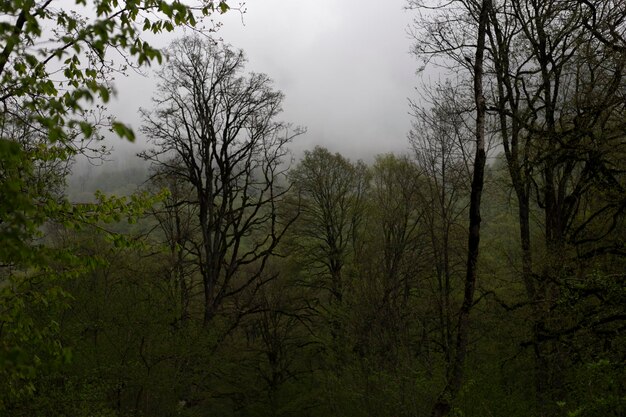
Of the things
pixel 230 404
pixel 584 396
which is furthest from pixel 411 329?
pixel 230 404

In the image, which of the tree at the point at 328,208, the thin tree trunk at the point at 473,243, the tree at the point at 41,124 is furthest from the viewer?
the tree at the point at 328,208

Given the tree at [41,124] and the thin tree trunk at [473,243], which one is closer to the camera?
the tree at [41,124]

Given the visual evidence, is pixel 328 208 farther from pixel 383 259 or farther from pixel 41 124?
pixel 41 124

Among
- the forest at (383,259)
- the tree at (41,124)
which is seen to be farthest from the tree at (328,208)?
the tree at (41,124)

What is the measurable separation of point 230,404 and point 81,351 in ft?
36.2

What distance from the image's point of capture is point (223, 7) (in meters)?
4.12

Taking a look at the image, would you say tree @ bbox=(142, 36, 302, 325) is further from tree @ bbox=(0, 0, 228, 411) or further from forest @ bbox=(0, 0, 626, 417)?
tree @ bbox=(0, 0, 228, 411)

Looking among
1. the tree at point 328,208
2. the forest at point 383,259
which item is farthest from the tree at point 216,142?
the tree at point 328,208

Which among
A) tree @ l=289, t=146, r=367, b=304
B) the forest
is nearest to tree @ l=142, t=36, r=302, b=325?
the forest

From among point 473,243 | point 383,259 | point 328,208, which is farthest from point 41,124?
point 328,208

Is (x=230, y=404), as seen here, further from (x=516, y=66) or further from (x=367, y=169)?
(x=516, y=66)

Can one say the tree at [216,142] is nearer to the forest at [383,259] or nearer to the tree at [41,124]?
the forest at [383,259]

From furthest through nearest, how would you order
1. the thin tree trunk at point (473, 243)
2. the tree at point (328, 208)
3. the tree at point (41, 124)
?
the tree at point (328, 208), the thin tree trunk at point (473, 243), the tree at point (41, 124)

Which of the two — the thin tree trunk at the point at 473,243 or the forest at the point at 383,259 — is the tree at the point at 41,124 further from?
the thin tree trunk at the point at 473,243
